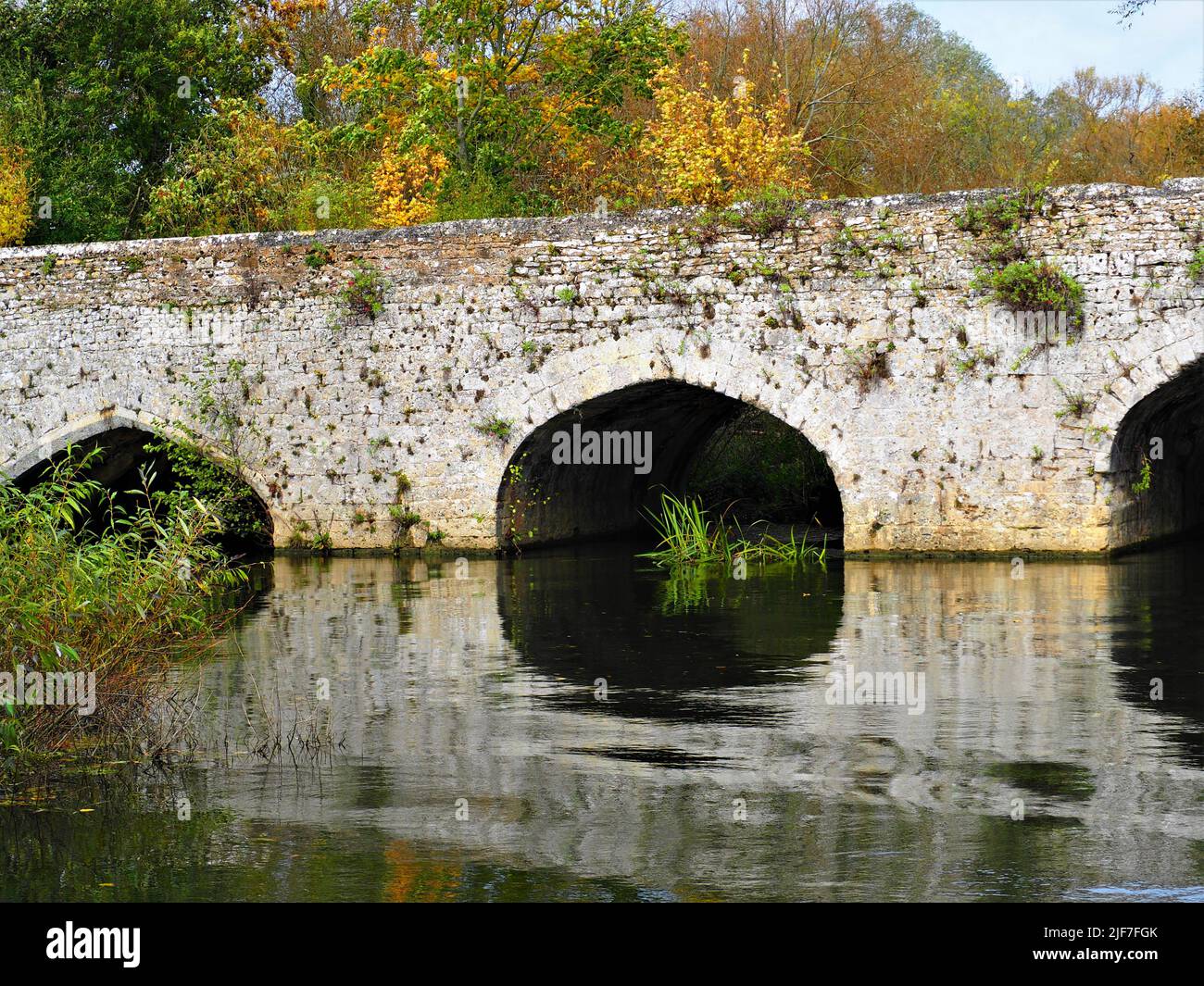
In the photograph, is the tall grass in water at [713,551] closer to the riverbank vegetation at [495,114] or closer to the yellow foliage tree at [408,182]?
the riverbank vegetation at [495,114]

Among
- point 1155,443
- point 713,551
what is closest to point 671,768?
point 713,551

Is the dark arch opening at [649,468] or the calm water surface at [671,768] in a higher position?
the dark arch opening at [649,468]

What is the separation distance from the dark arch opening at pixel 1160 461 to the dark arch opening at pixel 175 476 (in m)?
8.95

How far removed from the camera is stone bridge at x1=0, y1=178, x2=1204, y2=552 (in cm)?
1510

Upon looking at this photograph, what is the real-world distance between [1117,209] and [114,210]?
22.0 m

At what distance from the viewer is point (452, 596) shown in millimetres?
14133

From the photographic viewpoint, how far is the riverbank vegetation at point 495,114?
79.5ft

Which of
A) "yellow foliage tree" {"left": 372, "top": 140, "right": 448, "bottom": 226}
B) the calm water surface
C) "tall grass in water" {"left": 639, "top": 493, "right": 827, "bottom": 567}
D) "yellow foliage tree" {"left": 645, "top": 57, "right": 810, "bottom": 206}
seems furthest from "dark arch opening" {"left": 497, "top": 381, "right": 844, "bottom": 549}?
"yellow foliage tree" {"left": 372, "top": 140, "right": 448, "bottom": 226}

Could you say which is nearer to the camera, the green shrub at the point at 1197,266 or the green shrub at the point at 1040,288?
the green shrub at the point at 1197,266

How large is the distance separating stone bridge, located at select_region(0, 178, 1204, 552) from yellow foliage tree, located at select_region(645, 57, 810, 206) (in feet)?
17.1

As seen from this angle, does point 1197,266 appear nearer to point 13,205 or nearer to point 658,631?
point 658,631

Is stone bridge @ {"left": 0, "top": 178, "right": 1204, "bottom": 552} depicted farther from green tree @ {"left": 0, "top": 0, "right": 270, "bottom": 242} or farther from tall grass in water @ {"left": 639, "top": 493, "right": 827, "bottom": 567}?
green tree @ {"left": 0, "top": 0, "right": 270, "bottom": 242}

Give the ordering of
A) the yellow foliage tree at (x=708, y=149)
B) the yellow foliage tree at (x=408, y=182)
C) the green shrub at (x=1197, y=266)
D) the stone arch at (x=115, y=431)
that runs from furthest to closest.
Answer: the yellow foliage tree at (x=408, y=182) < the yellow foliage tree at (x=708, y=149) < the stone arch at (x=115, y=431) < the green shrub at (x=1197, y=266)

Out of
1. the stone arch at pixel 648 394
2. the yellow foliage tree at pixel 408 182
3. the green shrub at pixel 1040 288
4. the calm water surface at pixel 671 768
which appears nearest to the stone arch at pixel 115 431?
the stone arch at pixel 648 394
